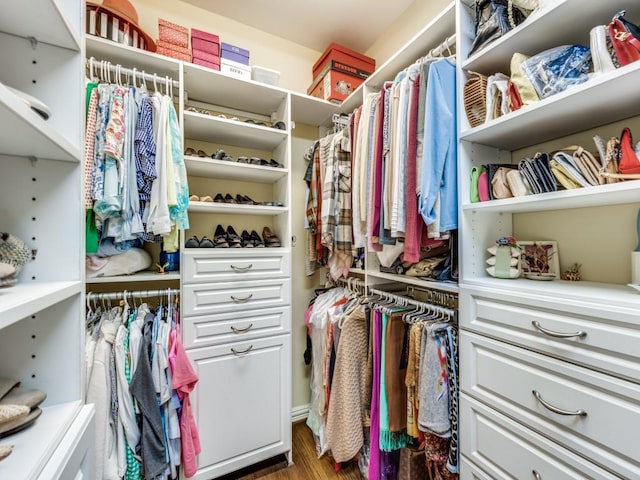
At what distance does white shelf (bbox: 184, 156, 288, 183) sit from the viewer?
1507 mm

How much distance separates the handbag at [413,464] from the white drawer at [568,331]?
2.46 ft

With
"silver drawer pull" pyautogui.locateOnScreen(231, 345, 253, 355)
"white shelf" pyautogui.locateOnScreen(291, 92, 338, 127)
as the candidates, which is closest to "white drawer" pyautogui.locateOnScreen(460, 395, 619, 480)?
"silver drawer pull" pyautogui.locateOnScreen(231, 345, 253, 355)

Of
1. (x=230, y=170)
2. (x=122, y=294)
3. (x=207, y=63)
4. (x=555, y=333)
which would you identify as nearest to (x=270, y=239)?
(x=230, y=170)

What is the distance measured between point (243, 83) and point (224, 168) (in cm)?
52

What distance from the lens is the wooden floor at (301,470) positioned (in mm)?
1557

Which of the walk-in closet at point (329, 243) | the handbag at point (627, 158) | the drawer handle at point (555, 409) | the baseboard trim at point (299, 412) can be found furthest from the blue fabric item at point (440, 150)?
the baseboard trim at point (299, 412)

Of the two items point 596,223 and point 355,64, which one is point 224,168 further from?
point 596,223

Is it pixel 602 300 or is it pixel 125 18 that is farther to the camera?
pixel 125 18

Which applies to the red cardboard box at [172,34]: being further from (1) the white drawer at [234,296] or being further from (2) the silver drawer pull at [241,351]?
(2) the silver drawer pull at [241,351]

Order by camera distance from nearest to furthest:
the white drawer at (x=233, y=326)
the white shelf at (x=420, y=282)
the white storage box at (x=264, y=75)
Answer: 1. the white shelf at (x=420, y=282)
2. the white drawer at (x=233, y=326)
3. the white storage box at (x=264, y=75)

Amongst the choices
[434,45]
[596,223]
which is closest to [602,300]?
[596,223]

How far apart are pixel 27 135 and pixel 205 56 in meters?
1.33

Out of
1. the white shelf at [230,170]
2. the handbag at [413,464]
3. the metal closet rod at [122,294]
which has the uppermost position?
the white shelf at [230,170]

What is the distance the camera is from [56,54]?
2.15 feet
